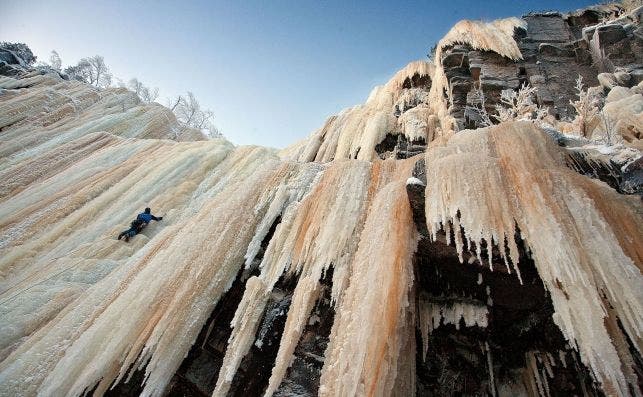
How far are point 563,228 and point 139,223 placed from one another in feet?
21.8

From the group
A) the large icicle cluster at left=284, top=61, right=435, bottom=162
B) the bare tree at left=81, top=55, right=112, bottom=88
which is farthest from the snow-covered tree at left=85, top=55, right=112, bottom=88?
the large icicle cluster at left=284, top=61, right=435, bottom=162

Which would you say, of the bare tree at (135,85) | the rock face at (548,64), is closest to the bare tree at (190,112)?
the bare tree at (135,85)

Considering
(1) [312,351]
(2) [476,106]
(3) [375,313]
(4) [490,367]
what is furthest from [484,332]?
(2) [476,106]

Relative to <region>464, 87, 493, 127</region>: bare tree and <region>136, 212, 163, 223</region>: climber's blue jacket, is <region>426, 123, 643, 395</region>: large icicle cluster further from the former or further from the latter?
<region>464, 87, 493, 127</region>: bare tree

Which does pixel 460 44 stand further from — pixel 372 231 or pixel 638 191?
pixel 372 231

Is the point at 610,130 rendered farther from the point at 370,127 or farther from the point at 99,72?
the point at 99,72

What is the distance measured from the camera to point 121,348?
3.94 m

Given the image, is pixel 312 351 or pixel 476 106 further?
pixel 476 106

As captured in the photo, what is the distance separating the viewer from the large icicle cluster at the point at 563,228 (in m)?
2.95

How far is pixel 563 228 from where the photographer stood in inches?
132

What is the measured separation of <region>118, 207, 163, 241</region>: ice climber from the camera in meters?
6.09

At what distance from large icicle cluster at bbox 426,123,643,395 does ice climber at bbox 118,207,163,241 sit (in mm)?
5240

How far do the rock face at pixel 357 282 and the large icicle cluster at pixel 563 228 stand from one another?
2 centimetres

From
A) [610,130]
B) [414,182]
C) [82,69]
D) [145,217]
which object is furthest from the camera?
[82,69]
